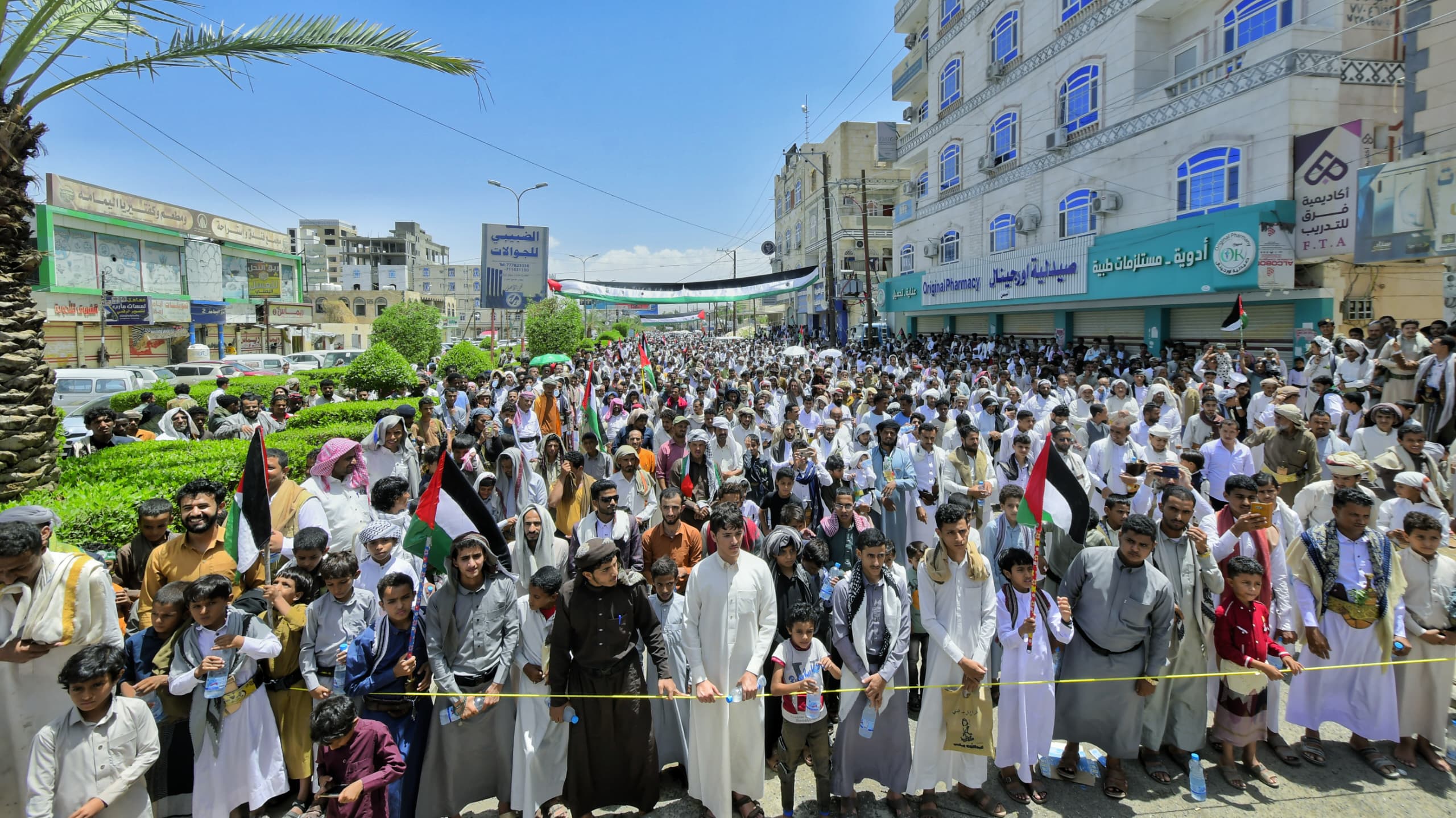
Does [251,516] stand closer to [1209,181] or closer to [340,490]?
[340,490]

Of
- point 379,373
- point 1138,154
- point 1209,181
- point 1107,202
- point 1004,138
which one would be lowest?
point 379,373

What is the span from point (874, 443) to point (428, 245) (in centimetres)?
11471

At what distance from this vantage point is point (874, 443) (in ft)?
25.2

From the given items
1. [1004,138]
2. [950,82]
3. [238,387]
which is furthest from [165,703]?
[950,82]

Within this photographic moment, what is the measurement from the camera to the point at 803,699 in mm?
3568

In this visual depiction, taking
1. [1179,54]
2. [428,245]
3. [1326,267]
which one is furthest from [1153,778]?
[428,245]

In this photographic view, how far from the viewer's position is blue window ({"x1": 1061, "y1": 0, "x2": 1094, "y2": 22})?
1892 cm

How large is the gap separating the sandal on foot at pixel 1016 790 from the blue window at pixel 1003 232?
69.3 ft

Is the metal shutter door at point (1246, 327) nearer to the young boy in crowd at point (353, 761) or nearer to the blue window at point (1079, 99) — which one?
the blue window at point (1079, 99)

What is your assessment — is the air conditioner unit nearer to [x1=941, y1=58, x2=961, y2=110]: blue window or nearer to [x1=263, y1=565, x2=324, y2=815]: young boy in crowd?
[x1=941, y1=58, x2=961, y2=110]: blue window

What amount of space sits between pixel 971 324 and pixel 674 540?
2508 centimetres

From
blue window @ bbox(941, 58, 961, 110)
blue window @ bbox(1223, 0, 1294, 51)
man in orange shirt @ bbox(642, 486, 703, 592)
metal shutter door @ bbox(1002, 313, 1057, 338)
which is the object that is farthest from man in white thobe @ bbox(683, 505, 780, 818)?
blue window @ bbox(941, 58, 961, 110)

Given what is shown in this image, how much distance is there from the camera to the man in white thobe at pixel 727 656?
3643 millimetres

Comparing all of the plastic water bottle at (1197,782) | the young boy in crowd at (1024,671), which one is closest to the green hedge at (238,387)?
the young boy in crowd at (1024,671)
